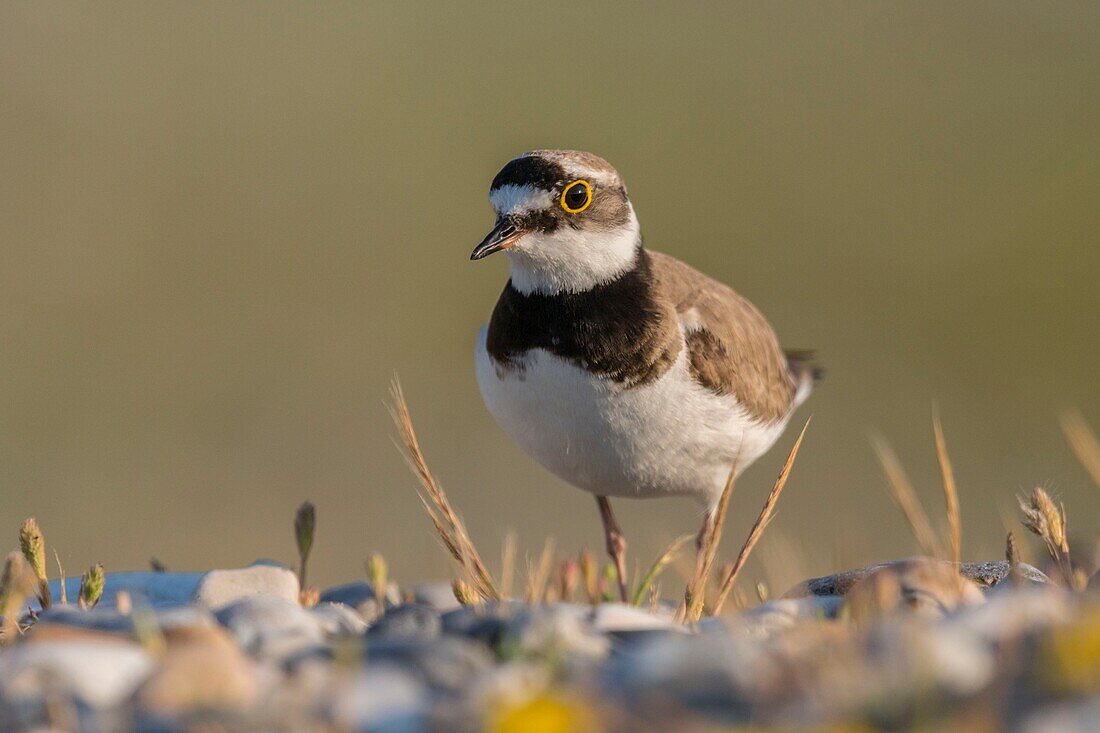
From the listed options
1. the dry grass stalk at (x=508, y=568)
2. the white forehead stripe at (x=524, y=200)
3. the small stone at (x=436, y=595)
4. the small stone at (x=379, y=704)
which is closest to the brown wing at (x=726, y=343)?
the white forehead stripe at (x=524, y=200)

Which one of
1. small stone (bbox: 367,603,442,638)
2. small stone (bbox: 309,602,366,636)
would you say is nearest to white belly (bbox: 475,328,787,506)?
small stone (bbox: 309,602,366,636)

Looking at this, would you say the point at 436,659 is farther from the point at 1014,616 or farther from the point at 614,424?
the point at 614,424

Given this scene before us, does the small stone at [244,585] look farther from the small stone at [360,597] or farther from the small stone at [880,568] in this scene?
the small stone at [880,568]

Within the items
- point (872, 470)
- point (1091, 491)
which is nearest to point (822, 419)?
point (872, 470)

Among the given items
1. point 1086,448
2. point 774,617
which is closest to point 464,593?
point 774,617

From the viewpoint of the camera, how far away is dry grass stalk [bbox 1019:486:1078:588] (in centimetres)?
339

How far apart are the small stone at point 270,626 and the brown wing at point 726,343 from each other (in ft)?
6.16

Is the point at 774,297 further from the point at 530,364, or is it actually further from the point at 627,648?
the point at 627,648

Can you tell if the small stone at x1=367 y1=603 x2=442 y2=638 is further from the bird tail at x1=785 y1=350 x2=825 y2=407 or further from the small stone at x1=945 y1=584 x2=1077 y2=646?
the bird tail at x1=785 y1=350 x2=825 y2=407

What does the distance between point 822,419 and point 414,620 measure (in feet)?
36.2

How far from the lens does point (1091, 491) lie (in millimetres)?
11414

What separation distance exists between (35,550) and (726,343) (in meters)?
2.36

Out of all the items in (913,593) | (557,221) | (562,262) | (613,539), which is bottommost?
(613,539)

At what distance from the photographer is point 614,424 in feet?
14.0
